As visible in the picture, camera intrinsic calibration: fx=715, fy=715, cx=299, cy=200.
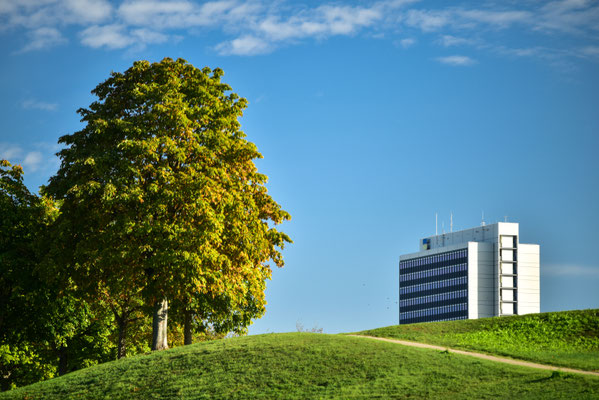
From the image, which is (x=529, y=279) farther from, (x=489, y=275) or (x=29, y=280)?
(x=29, y=280)

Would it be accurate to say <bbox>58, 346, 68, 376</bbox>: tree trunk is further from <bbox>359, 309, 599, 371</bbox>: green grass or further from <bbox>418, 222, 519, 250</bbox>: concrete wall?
<bbox>418, 222, 519, 250</bbox>: concrete wall

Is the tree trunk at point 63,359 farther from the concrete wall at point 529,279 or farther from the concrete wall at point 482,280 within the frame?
the concrete wall at point 529,279

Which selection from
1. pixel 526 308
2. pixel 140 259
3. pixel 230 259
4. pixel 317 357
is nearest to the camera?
pixel 317 357

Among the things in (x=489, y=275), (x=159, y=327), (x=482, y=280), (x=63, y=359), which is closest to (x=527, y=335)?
(x=159, y=327)

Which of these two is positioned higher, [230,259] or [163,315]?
[230,259]

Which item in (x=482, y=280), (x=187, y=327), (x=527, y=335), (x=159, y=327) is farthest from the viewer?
(x=482, y=280)

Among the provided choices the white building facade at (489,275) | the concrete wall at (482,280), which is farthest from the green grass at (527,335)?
the concrete wall at (482,280)

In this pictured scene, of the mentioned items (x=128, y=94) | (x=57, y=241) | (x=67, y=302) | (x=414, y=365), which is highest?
(x=128, y=94)

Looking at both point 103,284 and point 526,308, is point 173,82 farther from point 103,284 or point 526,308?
point 526,308

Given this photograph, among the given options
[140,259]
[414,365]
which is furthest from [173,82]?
[414,365]

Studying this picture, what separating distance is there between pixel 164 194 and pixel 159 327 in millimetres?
6799

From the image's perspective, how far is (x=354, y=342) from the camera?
1121 inches

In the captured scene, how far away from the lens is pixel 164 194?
3341 centimetres

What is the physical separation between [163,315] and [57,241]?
631 cm
